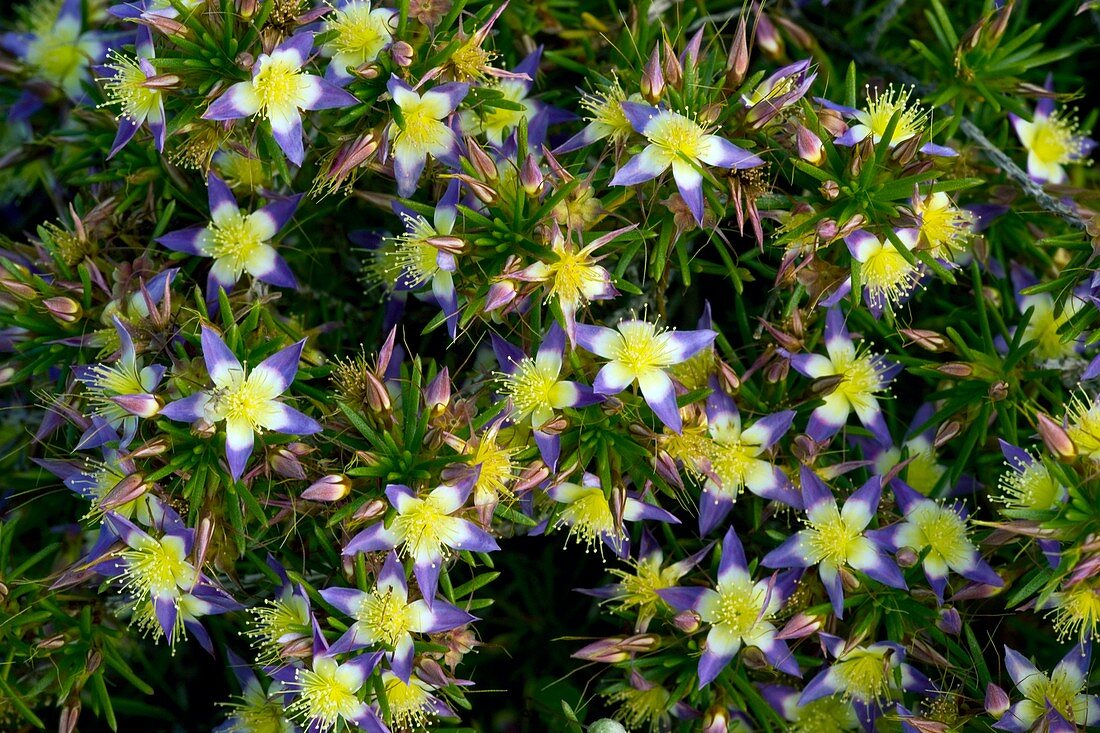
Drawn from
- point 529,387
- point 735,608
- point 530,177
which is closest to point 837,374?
point 735,608

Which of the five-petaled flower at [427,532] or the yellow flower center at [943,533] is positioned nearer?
the five-petaled flower at [427,532]

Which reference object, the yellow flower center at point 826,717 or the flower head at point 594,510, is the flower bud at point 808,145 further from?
the yellow flower center at point 826,717

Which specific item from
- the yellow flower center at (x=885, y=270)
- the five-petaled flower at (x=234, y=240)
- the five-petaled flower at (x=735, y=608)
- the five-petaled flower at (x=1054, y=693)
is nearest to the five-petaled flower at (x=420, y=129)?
the five-petaled flower at (x=234, y=240)

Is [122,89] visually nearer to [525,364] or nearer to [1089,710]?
[525,364]

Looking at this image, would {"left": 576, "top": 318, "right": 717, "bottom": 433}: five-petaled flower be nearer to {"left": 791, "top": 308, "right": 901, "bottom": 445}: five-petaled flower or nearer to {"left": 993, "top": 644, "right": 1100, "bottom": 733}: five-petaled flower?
{"left": 791, "top": 308, "right": 901, "bottom": 445}: five-petaled flower

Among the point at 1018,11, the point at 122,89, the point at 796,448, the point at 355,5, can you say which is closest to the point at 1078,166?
the point at 1018,11

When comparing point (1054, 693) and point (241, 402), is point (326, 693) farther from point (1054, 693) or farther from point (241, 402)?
point (1054, 693)
